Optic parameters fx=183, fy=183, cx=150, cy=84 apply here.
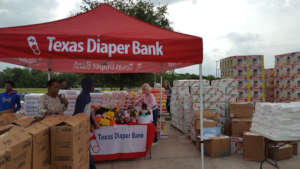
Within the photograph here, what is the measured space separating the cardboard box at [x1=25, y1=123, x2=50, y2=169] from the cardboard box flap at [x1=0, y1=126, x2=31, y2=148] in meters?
0.07

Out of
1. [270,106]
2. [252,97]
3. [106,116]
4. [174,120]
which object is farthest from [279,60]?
[106,116]

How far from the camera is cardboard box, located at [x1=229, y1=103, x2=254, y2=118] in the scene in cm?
527

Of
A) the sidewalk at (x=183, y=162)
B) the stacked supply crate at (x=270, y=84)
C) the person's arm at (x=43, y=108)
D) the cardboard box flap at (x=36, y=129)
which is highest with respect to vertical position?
the stacked supply crate at (x=270, y=84)

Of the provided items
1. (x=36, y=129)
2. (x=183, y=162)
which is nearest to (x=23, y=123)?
(x=36, y=129)

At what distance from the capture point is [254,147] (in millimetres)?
4207

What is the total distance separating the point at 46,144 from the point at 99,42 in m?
1.63

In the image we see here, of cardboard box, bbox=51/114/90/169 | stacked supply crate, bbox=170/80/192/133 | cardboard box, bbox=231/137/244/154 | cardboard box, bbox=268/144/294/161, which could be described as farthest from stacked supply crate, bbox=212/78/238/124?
cardboard box, bbox=51/114/90/169

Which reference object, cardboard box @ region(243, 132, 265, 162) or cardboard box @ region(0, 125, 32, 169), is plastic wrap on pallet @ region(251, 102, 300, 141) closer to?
cardboard box @ region(243, 132, 265, 162)

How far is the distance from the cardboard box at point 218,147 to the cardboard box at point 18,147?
389 cm

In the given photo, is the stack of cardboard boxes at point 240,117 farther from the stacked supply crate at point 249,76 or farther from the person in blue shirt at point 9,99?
the person in blue shirt at point 9,99

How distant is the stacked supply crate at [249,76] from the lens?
5938 mm

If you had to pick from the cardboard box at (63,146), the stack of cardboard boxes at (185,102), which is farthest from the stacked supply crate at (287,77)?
the cardboard box at (63,146)

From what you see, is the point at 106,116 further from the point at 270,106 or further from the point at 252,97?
the point at 252,97

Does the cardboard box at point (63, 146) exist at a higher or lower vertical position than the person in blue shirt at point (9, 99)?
lower
